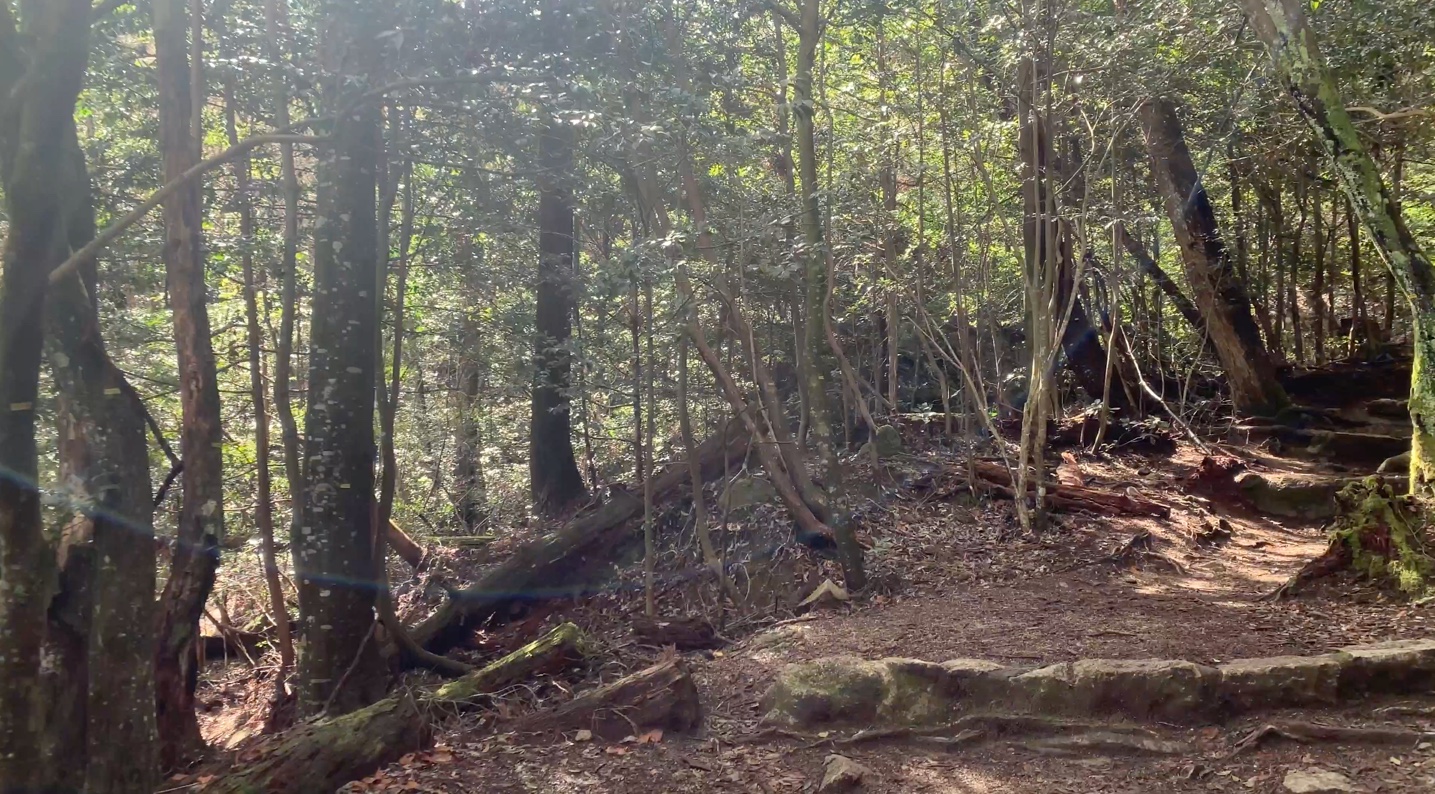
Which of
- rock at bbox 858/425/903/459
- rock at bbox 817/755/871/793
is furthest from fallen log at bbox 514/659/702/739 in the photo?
rock at bbox 858/425/903/459

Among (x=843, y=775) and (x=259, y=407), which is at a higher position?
(x=259, y=407)

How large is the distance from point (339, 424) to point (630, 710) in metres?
2.85

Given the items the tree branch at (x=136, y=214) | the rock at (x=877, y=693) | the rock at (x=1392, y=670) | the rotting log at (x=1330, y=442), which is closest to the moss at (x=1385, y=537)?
the rock at (x=1392, y=670)

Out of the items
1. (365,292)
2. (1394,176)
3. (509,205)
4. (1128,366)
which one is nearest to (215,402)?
(365,292)

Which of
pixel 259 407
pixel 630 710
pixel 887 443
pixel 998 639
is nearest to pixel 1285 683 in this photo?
pixel 998 639

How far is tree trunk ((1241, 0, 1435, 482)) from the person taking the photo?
6254 mm

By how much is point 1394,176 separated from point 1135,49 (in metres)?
7.95

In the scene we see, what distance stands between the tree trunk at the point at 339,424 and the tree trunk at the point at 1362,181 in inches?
251

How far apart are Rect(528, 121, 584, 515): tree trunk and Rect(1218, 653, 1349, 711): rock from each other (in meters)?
6.73

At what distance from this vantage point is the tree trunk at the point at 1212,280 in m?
12.8

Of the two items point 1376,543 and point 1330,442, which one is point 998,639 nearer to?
point 1376,543

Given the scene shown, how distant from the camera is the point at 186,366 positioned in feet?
21.2

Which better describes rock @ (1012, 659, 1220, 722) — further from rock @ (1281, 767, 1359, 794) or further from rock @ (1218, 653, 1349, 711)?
rock @ (1281, 767, 1359, 794)

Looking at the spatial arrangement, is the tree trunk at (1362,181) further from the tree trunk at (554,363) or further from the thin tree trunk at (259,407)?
the thin tree trunk at (259,407)
